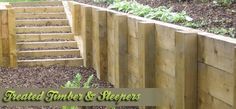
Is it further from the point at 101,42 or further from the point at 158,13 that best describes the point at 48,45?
the point at 158,13

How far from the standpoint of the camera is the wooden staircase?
873 cm

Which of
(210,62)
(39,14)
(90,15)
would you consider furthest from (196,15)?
(39,14)

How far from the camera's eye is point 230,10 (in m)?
5.46

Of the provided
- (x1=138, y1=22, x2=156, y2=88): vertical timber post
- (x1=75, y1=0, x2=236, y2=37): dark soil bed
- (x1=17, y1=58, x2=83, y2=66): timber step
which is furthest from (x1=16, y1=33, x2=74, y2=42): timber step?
(x1=138, y1=22, x2=156, y2=88): vertical timber post

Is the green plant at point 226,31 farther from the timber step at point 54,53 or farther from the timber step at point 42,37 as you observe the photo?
the timber step at point 42,37

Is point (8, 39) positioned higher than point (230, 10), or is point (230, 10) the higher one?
point (230, 10)

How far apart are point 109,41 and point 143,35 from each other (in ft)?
7.13

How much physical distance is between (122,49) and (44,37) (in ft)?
12.6

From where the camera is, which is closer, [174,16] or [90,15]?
[174,16]

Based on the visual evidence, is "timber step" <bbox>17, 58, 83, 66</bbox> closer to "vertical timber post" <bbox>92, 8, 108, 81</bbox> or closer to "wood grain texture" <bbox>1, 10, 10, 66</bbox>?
"wood grain texture" <bbox>1, 10, 10, 66</bbox>

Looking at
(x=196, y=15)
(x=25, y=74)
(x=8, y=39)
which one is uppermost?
(x=196, y=15)

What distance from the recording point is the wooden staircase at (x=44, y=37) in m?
8.73

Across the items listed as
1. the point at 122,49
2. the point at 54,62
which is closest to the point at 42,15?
→ the point at 54,62

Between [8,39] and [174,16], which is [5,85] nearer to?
[8,39]
